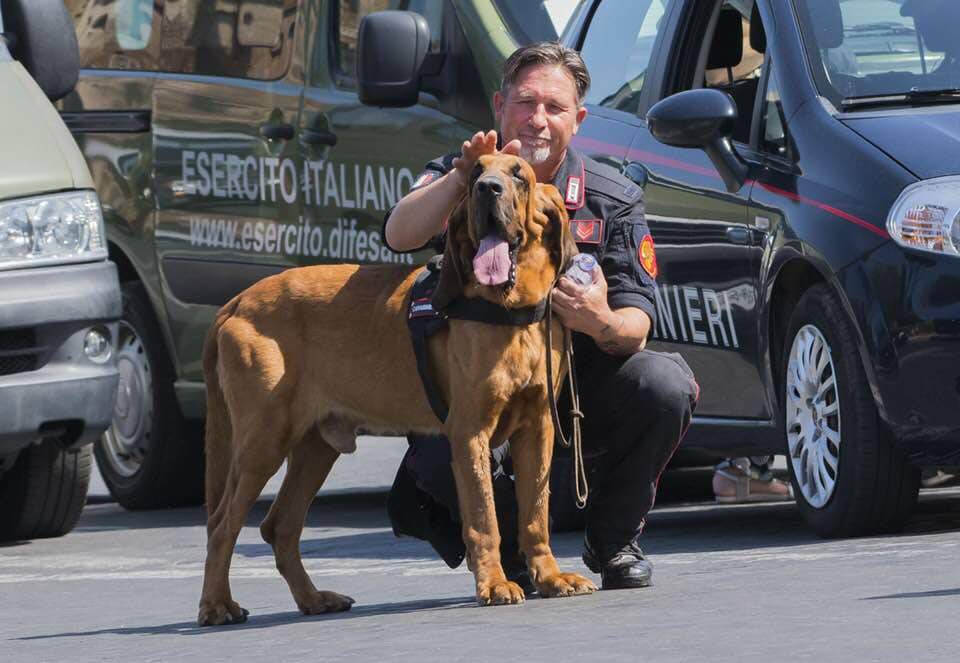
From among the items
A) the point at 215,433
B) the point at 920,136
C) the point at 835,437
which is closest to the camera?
the point at 215,433

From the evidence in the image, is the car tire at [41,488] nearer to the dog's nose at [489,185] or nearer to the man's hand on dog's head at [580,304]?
the man's hand on dog's head at [580,304]

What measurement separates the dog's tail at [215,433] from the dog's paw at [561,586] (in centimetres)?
94

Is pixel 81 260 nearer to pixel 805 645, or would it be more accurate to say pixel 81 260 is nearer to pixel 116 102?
pixel 116 102

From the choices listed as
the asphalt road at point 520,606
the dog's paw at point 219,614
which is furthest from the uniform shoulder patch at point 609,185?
the dog's paw at point 219,614

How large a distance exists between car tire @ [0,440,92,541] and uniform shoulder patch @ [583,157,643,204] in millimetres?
3052

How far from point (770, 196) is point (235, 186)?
2.81m

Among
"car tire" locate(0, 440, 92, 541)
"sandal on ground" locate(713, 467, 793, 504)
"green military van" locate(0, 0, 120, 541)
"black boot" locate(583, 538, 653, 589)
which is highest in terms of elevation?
"black boot" locate(583, 538, 653, 589)

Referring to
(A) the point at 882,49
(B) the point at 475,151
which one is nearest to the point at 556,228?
(B) the point at 475,151

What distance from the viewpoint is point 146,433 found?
989 cm

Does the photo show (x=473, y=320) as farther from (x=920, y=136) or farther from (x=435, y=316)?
(x=920, y=136)

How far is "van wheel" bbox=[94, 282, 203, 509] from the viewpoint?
32.2 ft

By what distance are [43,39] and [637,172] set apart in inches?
88.4

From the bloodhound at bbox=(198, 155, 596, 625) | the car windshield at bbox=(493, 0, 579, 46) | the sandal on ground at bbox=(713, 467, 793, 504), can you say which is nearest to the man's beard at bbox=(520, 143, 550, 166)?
the bloodhound at bbox=(198, 155, 596, 625)

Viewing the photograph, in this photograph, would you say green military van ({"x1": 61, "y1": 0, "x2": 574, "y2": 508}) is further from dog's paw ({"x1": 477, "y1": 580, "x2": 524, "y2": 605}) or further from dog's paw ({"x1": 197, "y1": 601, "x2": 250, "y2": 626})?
dog's paw ({"x1": 477, "y1": 580, "x2": 524, "y2": 605})
